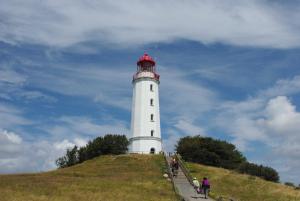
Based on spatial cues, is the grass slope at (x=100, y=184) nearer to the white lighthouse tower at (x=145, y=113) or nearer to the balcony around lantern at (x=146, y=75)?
the white lighthouse tower at (x=145, y=113)

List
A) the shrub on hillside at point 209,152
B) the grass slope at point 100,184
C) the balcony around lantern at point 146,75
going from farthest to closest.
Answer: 1. the balcony around lantern at point 146,75
2. the shrub on hillside at point 209,152
3. the grass slope at point 100,184

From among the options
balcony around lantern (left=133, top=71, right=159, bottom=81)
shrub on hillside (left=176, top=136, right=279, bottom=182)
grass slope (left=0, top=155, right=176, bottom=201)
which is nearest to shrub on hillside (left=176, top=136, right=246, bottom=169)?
shrub on hillside (left=176, top=136, right=279, bottom=182)

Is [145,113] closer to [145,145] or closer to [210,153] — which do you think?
[145,145]

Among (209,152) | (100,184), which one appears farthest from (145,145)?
(100,184)

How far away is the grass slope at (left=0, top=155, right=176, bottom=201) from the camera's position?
38.6 meters

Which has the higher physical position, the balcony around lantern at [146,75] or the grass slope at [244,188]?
the balcony around lantern at [146,75]

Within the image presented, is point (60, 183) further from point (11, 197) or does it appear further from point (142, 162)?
point (142, 162)

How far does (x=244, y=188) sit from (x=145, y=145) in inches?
1202

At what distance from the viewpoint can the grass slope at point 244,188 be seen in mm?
43656

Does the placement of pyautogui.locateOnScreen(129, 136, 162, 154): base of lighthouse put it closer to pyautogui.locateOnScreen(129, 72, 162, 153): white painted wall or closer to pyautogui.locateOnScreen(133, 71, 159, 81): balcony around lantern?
pyautogui.locateOnScreen(129, 72, 162, 153): white painted wall

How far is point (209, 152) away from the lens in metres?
75.5

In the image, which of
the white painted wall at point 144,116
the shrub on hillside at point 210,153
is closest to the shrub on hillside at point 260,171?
the shrub on hillside at point 210,153

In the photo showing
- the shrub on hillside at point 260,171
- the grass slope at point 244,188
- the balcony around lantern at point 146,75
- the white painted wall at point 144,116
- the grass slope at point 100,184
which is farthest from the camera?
the balcony around lantern at point 146,75

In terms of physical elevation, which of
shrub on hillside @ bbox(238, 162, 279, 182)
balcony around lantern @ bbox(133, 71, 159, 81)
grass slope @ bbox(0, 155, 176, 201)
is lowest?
grass slope @ bbox(0, 155, 176, 201)
